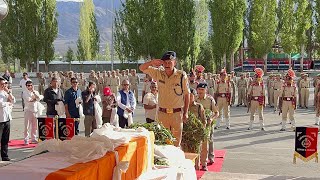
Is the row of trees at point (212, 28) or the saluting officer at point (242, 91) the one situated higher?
the row of trees at point (212, 28)

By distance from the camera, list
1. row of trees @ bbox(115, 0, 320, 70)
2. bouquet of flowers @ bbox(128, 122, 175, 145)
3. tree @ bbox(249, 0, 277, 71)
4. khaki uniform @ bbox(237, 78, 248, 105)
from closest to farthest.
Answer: bouquet of flowers @ bbox(128, 122, 175, 145) → khaki uniform @ bbox(237, 78, 248, 105) → row of trees @ bbox(115, 0, 320, 70) → tree @ bbox(249, 0, 277, 71)

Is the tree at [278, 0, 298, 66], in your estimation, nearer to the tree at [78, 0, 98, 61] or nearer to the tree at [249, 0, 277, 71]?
the tree at [249, 0, 277, 71]

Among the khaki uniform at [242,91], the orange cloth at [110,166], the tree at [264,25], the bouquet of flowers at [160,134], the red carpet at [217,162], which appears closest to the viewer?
the orange cloth at [110,166]

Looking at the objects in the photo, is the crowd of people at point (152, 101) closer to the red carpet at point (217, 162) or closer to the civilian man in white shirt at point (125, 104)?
the civilian man in white shirt at point (125, 104)

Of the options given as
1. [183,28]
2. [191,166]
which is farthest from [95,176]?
[183,28]

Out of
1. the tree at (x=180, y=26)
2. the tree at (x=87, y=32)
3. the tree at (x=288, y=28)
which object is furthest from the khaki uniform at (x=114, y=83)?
the tree at (x=87, y=32)

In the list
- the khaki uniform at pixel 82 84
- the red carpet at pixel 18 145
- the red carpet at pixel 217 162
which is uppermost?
the khaki uniform at pixel 82 84

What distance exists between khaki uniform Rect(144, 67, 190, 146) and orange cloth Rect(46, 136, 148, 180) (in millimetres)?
2692

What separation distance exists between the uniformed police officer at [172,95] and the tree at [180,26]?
112 ft

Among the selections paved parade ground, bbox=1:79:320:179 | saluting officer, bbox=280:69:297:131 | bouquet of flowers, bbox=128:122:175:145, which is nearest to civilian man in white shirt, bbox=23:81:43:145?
paved parade ground, bbox=1:79:320:179

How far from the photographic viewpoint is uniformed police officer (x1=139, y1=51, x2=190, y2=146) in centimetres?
848

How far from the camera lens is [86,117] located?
12.5m

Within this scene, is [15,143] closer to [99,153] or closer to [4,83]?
[4,83]

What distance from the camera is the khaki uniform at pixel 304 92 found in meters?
22.9
